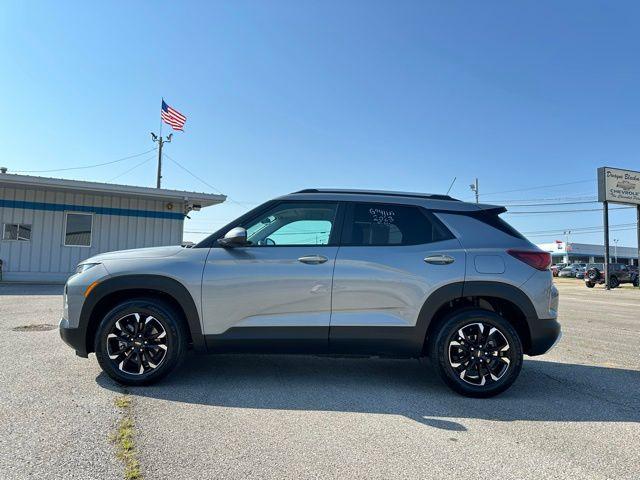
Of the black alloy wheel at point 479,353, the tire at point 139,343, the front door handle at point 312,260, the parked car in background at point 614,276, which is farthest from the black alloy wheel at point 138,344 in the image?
the parked car in background at point 614,276

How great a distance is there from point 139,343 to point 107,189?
44.6 ft

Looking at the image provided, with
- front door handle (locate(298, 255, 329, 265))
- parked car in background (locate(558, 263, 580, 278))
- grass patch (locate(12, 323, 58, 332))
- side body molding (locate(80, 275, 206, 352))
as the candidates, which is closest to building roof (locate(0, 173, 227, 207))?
grass patch (locate(12, 323, 58, 332))

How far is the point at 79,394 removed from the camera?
4.02m

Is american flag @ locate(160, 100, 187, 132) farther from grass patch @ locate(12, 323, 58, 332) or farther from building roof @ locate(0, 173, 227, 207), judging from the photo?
grass patch @ locate(12, 323, 58, 332)

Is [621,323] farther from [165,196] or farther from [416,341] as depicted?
[165,196]

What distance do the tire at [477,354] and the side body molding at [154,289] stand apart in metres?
2.15

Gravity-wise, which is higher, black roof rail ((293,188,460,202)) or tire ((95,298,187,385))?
black roof rail ((293,188,460,202))

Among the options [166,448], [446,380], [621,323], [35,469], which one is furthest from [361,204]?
[621,323]

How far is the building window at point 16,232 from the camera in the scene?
1638 centimetres

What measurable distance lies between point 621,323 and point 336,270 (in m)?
8.65

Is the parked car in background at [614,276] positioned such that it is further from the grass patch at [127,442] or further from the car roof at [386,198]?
the grass patch at [127,442]

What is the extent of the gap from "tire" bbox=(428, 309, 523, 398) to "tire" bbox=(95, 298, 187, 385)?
7.71ft

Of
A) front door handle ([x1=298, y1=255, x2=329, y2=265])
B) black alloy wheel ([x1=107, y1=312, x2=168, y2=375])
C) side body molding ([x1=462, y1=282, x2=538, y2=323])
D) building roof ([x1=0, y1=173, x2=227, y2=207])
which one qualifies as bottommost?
black alloy wheel ([x1=107, y1=312, x2=168, y2=375])

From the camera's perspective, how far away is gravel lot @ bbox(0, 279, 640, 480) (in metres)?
2.83
